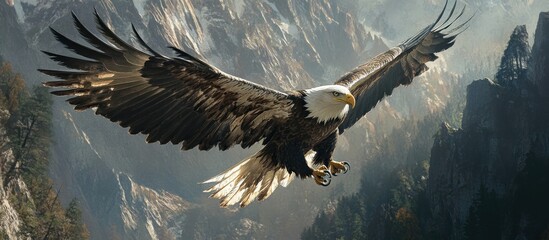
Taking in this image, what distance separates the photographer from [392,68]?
1190 centimetres

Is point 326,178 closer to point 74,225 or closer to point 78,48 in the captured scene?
point 78,48

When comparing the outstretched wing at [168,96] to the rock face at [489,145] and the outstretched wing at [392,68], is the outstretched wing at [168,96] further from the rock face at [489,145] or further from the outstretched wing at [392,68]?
the rock face at [489,145]

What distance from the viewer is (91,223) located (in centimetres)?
11375

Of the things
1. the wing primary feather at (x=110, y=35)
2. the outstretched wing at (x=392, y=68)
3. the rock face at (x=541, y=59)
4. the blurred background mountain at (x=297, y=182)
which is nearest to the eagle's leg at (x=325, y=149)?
the outstretched wing at (x=392, y=68)

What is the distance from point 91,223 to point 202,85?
111 m

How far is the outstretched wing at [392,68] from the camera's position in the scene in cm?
1084

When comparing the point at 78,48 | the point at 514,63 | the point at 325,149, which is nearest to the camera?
the point at 78,48

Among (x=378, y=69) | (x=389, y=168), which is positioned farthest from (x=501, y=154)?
(x=378, y=69)

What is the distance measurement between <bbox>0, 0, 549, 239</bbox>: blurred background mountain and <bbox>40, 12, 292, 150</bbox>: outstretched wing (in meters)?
45.6

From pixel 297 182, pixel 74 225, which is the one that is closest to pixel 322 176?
pixel 74 225

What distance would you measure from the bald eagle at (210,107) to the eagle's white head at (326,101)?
13 mm

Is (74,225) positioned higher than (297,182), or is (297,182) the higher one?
(297,182)

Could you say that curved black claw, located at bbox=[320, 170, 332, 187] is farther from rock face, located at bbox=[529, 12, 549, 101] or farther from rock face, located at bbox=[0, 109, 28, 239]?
rock face, located at bbox=[529, 12, 549, 101]

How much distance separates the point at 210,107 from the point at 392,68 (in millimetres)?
4429
